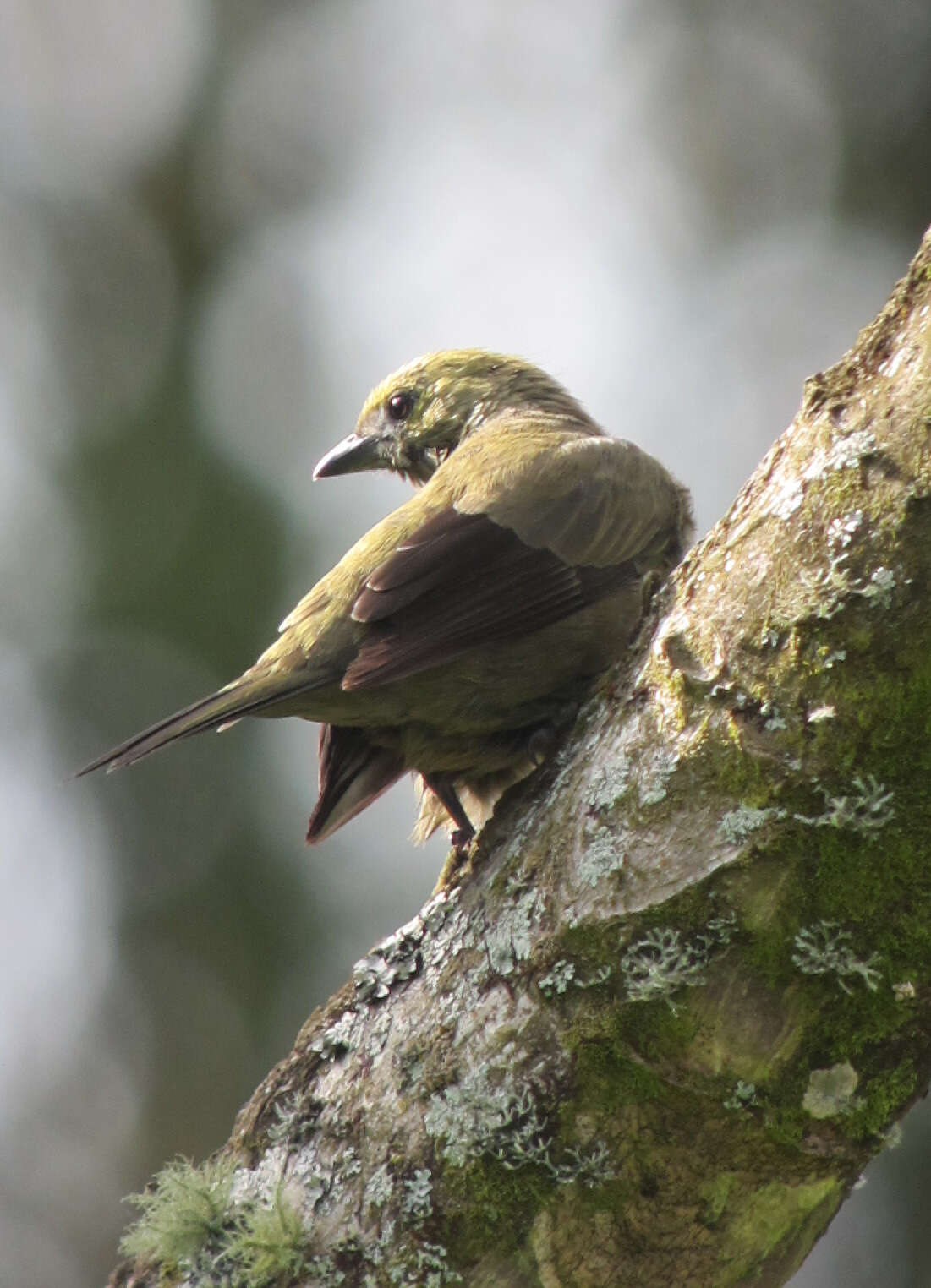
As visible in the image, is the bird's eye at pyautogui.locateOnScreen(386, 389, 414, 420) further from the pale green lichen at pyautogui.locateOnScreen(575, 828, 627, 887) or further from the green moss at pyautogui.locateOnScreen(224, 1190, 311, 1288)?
the green moss at pyautogui.locateOnScreen(224, 1190, 311, 1288)

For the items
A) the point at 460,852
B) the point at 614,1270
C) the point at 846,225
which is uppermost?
the point at 846,225

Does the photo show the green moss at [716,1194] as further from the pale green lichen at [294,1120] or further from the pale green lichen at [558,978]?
the pale green lichen at [294,1120]

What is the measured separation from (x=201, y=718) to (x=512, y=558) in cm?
82

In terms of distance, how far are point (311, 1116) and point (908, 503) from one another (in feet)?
5.13

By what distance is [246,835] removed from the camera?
6.84 metres

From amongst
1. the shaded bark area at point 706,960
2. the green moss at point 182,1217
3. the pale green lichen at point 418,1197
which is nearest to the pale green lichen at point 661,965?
the shaded bark area at point 706,960

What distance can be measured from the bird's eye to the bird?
A: 3.78ft

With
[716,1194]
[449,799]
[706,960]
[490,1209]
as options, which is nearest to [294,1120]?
[490,1209]

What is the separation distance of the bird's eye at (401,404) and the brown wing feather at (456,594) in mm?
1587

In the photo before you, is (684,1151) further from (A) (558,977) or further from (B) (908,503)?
(B) (908,503)

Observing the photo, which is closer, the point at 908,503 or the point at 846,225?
the point at 908,503

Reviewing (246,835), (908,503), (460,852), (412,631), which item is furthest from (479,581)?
(246,835)

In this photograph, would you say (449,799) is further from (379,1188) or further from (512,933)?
(379,1188)

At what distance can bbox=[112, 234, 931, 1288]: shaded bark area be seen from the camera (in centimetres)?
218
